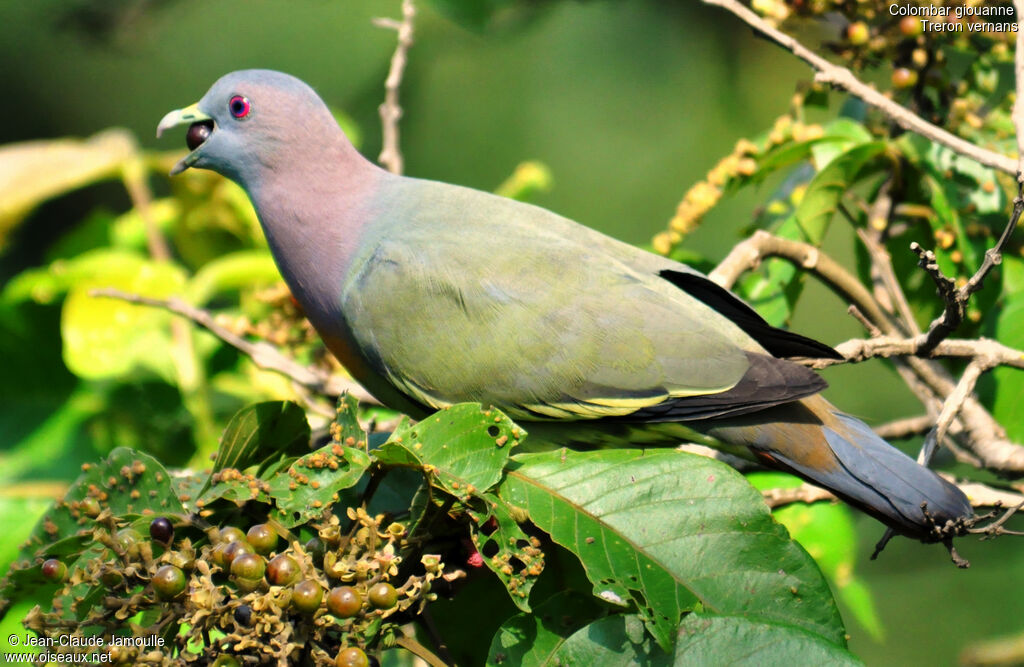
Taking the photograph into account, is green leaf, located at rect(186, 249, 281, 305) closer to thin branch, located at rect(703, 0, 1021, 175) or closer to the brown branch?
the brown branch

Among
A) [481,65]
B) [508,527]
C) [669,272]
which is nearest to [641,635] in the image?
[508,527]

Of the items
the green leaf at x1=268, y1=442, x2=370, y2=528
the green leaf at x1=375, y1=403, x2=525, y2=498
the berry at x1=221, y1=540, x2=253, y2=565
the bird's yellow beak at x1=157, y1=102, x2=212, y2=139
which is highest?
the bird's yellow beak at x1=157, y1=102, x2=212, y2=139

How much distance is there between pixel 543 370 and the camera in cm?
176

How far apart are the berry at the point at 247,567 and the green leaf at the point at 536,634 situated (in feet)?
1.08

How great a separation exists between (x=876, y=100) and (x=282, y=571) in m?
1.25

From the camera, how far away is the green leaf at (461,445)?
1346 millimetres

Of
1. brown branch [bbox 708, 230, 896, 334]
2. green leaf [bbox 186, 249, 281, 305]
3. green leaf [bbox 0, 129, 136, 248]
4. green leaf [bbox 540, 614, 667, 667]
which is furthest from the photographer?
green leaf [bbox 0, 129, 136, 248]

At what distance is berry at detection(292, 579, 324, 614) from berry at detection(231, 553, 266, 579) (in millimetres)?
50

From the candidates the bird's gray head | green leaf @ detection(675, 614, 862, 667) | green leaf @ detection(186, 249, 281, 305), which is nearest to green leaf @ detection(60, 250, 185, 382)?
green leaf @ detection(186, 249, 281, 305)

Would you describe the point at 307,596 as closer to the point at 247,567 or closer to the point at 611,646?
the point at 247,567

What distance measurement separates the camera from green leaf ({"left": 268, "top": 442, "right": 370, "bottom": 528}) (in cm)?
131

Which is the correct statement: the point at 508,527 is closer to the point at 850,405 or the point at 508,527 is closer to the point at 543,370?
the point at 543,370

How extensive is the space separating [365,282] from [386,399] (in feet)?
0.79

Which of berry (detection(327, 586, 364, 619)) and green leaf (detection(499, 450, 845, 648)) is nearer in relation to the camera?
berry (detection(327, 586, 364, 619))
